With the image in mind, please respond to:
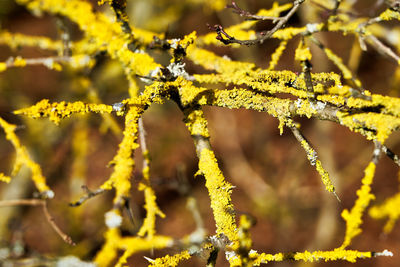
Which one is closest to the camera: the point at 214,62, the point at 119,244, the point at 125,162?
the point at 119,244

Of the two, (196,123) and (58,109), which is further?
(196,123)

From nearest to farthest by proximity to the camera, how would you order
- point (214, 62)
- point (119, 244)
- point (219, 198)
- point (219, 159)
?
point (119, 244), point (219, 198), point (214, 62), point (219, 159)

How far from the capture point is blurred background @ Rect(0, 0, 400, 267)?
189 cm

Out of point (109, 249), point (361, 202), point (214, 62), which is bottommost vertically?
point (109, 249)

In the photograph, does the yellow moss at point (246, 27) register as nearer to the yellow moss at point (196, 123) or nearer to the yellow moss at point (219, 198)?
the yellow moss at point (196, 123)

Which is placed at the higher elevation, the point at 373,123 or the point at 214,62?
the point at 214,62

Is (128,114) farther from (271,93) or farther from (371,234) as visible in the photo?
(371,234)

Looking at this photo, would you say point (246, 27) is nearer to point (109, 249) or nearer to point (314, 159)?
point (314, 159)

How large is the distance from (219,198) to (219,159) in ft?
11.6

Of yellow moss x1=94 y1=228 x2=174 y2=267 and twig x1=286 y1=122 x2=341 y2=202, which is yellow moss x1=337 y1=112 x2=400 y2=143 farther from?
yellow moss x1=94 y1=228 x2=174 y2=267

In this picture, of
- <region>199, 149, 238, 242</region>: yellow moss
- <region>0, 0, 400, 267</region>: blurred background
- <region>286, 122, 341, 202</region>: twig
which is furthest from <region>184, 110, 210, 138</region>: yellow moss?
<region>0, 0, 400, 267</region>: blurred background

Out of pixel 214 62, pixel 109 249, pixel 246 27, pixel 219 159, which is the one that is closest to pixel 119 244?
pixel 109 249

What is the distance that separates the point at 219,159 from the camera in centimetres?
418

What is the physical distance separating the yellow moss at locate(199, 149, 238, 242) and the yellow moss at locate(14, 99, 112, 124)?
0.24 metres
